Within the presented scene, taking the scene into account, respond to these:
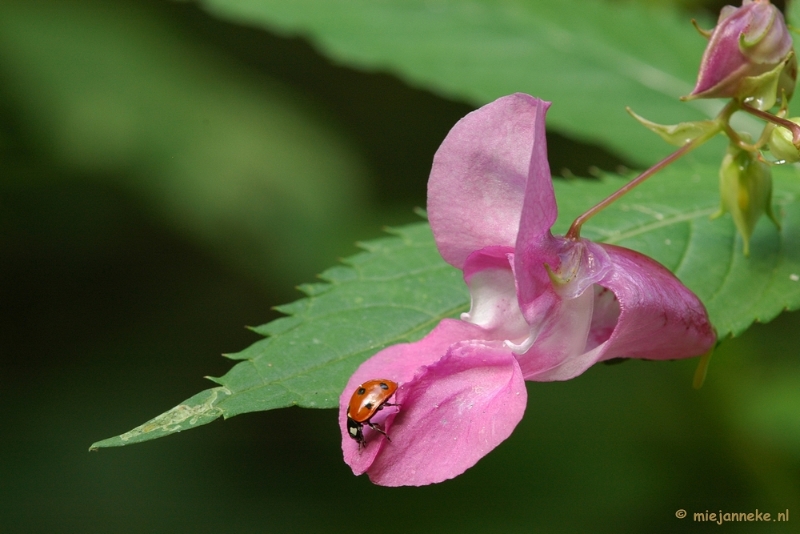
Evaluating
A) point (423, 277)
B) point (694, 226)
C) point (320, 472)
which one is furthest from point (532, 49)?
point (320, 472)

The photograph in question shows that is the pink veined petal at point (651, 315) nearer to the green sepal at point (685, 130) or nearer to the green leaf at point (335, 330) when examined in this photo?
the green sepal at point (685, 130)

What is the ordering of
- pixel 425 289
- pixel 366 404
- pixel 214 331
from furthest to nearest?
pixel 214 331 → pixel 425 289 → pixel 366 404

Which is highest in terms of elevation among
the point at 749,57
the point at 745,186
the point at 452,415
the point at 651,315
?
the point at 749,57

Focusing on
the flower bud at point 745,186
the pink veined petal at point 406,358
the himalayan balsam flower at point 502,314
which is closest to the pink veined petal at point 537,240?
the himalayan balsam flower at point 502,314

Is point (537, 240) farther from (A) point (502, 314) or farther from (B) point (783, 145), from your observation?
(B) point (783, 145)

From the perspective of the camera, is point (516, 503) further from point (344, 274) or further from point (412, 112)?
point (412, 112)

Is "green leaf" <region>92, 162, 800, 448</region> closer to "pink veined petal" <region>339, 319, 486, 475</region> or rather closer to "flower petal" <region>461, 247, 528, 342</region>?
"pink veined petal" <region>339, 319, 486, 475</region>

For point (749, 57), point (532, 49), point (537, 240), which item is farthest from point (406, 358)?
point (532, 49)
